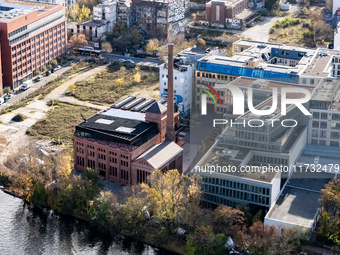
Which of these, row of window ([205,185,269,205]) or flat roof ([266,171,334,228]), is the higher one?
row of window ([205,185,269,205])

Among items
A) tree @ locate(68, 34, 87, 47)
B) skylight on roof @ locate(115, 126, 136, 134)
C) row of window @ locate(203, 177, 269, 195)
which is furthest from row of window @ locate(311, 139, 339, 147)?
tree @ locate(68, 34, 87, 47)

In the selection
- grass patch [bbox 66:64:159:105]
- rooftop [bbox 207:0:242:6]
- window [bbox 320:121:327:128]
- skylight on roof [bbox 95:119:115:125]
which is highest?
rooftop [bbox 207:0:242:6]

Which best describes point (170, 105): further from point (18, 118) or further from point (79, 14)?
point (79, 14)

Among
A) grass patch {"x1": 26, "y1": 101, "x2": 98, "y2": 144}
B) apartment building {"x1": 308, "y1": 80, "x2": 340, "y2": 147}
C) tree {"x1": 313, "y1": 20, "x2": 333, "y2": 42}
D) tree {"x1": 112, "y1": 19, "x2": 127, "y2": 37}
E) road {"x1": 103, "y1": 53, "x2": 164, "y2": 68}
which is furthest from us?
tree {"x1": 112, "y1": 19, "x2": 127, "y2": 37}

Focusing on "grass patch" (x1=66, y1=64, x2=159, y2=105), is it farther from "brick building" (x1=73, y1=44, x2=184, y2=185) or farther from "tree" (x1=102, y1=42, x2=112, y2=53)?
"brick building" (x1=73, y1=44, x2=184, y2=185)

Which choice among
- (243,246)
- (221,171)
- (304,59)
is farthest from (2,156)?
(304,59)

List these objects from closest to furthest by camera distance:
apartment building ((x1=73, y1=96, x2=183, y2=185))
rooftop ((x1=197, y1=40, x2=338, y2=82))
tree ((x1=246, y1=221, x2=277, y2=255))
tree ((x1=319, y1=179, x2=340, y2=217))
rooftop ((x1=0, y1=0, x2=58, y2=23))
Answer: tree ((x1=246, y1=221, x2=277, y2=255))
tree ((x1=319, y1=179, x2=340, y2=217))
apartment building ((x1=73, y1=96, x2=183, y2=185))
rooftop ((x1=197, y1=40, x2=338, y2=82))
rooftop ((x1=0, y1=0, x2=58, y2=23))

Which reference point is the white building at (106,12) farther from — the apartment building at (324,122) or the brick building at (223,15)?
the apartment building at (324,122)

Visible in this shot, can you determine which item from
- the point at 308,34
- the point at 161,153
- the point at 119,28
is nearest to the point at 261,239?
the point at 161,153
